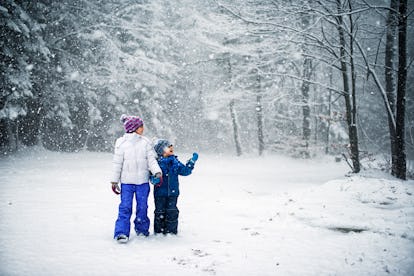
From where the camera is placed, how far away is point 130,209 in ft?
16.5

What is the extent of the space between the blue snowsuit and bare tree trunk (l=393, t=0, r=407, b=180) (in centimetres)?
774

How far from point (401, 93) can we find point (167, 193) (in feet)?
27.2

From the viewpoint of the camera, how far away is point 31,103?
18.3 metres

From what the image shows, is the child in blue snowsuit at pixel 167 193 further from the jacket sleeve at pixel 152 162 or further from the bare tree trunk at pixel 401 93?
the bare tree trunk at pixel 401 93

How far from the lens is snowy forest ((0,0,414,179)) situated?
439 inches

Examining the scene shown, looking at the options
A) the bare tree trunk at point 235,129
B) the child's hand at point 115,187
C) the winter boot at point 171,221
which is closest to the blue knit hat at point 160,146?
the child's hand at point 115,187

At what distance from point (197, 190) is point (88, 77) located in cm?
1302

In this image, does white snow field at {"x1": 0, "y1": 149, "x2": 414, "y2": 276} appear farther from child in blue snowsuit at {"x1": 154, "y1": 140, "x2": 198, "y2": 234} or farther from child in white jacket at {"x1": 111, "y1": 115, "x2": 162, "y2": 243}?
child in white jacket at {"x1": 111, "y1": 115, "x2": 162, "y2": 243}

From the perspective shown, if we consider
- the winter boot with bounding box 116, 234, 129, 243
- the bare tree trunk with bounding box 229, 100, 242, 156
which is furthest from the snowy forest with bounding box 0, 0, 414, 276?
the bare tree trunk with bounding box 229, 100, 242, 156

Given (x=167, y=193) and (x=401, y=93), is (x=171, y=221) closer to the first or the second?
(x=167, y=193)

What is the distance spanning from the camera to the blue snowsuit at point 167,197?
532 centimetres

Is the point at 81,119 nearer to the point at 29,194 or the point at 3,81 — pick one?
the point at 3,81

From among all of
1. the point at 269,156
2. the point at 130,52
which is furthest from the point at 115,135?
the point at 269,156

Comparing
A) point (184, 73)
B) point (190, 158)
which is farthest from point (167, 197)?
point (184, 73)
